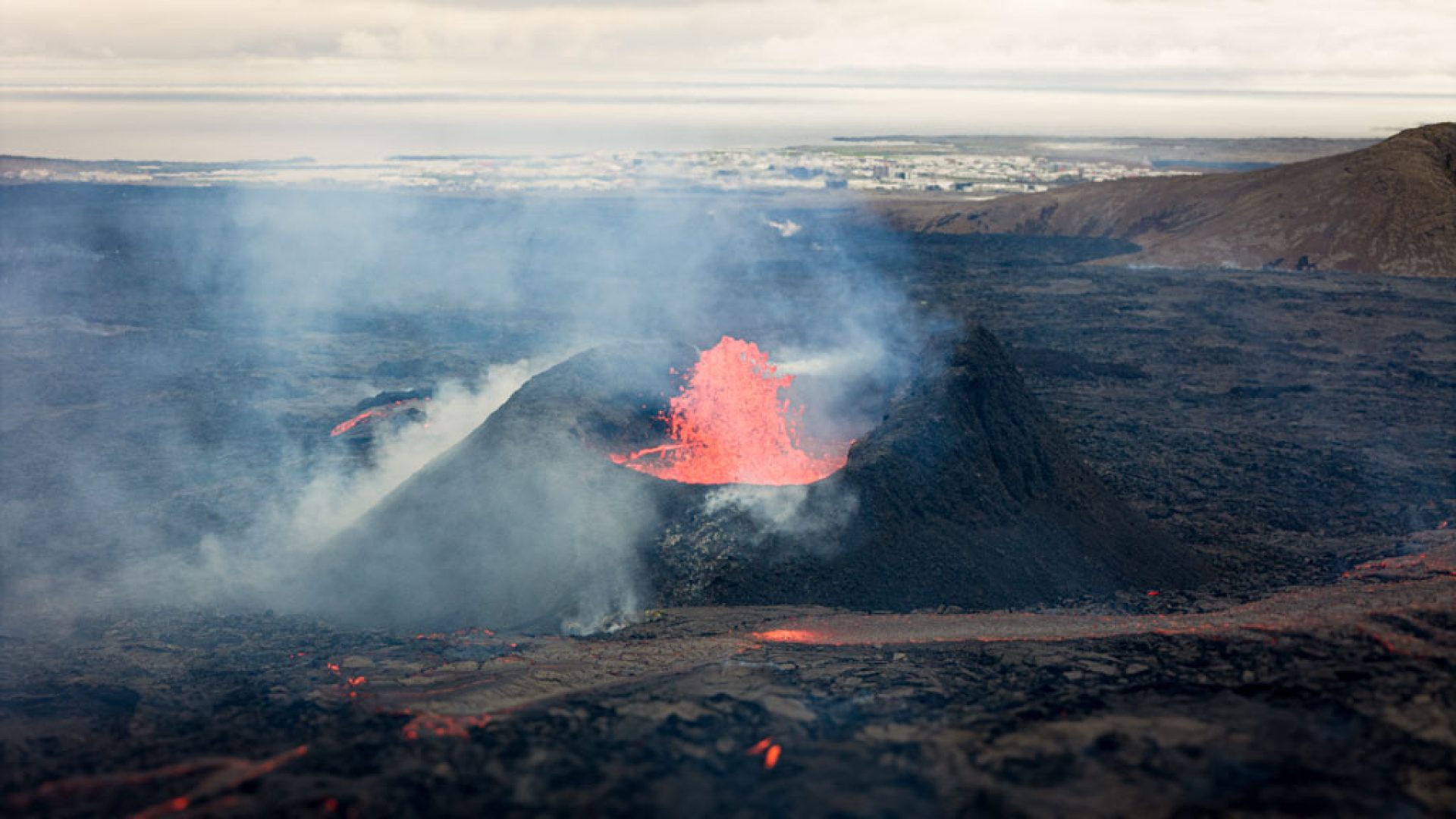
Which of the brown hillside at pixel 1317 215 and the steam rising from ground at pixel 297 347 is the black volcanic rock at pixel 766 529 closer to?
the steam rising from ground at pixel 297 347

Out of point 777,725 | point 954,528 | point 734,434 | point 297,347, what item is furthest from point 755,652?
point 297,347

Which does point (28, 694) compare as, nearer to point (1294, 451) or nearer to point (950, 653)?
point (950, 653)

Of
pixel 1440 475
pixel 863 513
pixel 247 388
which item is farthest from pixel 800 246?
pixel 863 513

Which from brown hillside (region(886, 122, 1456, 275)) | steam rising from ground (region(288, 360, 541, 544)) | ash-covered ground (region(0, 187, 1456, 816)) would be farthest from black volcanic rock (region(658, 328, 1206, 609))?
brown hillside (region(886, 122, 1456, 275))

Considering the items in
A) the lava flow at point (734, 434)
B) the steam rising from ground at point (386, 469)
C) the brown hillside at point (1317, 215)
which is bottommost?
the steam rising from ground at point (386, 469)

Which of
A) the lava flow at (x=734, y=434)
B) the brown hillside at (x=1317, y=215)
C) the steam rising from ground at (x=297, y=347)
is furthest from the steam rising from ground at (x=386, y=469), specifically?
the brown hillside at (x=1317, y=215)
